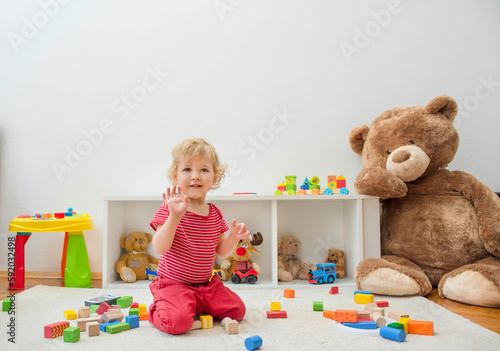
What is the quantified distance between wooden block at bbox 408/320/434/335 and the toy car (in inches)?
35.0

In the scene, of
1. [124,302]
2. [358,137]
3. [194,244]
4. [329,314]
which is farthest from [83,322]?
[358,137]

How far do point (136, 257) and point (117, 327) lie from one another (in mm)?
909

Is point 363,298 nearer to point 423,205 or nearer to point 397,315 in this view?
point 397,315

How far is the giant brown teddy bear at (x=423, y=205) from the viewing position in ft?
5.67

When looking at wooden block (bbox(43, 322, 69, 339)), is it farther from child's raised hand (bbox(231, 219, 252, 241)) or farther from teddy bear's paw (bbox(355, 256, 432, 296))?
teddy bear's paw (bbox(355, 256, 432, 296))

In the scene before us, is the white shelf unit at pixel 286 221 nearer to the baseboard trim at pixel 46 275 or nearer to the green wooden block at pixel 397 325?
the baseboard trim at pixel 46 275

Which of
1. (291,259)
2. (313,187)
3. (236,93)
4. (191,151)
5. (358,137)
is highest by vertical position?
(236,93)

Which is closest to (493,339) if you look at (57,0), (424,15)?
(424,15)

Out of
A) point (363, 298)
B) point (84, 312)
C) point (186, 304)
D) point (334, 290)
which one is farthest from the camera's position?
point (334, 290)

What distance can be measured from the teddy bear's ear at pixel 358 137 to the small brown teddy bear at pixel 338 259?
0.54 meters

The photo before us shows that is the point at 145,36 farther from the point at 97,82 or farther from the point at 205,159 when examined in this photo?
the point at 205,159

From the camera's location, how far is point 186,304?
4.07 feet

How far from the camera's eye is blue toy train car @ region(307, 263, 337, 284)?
6.48 ft

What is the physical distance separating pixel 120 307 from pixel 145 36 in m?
1.54
